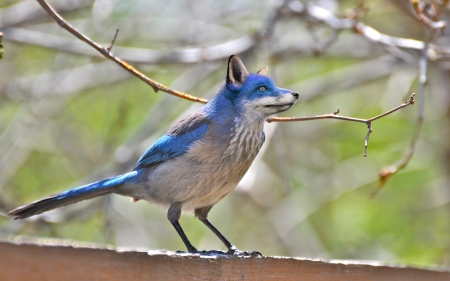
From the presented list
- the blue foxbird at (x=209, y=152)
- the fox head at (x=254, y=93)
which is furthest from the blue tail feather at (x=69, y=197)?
the fox head at (x=254, y=93)

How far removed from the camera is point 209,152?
3383 millimetres

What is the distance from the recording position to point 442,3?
4234 mm

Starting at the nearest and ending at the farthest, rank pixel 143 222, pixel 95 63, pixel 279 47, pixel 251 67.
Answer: pixel 251 67
pixel 279 47
pixel 95 63
pixel 143 222

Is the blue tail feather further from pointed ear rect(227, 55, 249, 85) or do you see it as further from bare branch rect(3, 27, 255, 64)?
bare branch rect(3, 27, 255, 64)

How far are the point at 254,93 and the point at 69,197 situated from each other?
114cm

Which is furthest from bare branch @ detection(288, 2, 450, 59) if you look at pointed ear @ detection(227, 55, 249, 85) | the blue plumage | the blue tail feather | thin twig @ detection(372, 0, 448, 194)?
the blue tail feather

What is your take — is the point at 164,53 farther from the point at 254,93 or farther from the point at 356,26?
the point at 254,93

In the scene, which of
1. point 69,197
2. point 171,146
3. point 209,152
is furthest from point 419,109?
point 69,197

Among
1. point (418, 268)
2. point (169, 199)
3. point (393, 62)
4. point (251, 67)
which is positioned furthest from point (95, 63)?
point (418, 268)

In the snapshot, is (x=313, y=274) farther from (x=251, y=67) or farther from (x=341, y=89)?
(x=341, y=89)

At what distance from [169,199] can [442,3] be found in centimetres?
227

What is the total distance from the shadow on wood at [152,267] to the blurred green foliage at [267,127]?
323 cm

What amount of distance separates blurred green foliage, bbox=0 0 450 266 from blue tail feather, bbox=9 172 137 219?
2406 millimetres

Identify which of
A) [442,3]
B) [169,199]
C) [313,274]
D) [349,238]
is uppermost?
[442,3]
